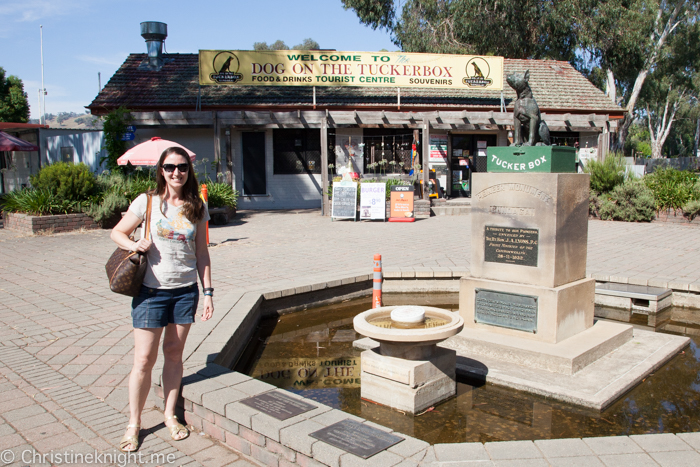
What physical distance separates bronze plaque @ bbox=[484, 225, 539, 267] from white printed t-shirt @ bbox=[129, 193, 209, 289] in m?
3.06

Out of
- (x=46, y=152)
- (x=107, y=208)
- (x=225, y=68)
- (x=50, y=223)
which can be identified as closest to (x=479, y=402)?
(x=107, y=208)

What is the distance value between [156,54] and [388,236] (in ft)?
46.3

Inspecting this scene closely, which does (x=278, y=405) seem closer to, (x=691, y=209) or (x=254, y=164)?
(x=691, y=209)

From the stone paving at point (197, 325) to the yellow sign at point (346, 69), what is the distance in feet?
18.5

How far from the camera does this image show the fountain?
13.5 ft

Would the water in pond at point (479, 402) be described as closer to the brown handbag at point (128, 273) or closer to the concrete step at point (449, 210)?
the brown handbag at point (128, 273)

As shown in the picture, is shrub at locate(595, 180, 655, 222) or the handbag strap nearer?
the handbag strap

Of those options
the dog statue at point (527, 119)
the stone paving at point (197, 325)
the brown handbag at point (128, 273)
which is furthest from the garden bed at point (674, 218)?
the brown handbag at point (128, 273)

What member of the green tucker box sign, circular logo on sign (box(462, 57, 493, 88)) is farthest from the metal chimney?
the green tucker box sign

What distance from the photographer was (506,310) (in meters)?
5.36

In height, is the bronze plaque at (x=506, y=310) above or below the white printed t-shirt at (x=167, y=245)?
below

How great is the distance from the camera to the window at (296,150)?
63.6 ft

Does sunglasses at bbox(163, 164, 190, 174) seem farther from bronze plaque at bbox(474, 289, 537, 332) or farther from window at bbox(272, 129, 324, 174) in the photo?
window at bbox(272, 129, 324, 174)

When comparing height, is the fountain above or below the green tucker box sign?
below
